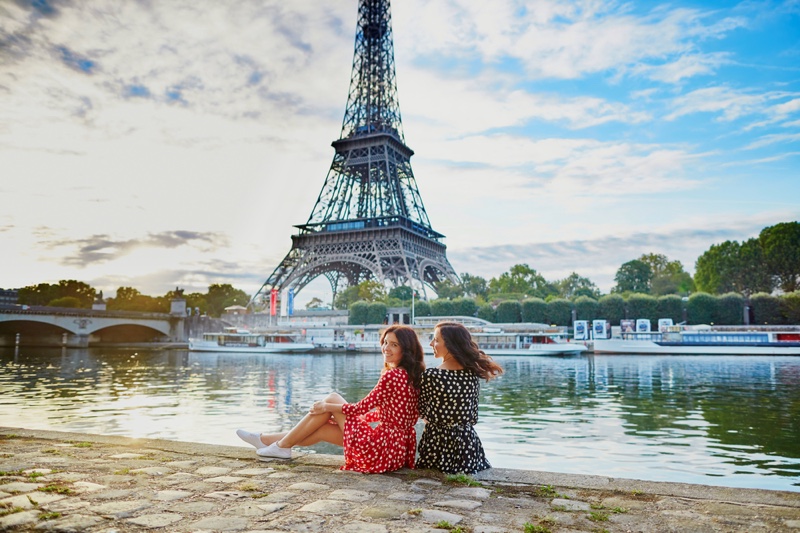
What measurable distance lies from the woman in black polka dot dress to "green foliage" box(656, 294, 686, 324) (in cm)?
5819

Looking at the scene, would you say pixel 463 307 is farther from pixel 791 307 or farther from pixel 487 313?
pixel 791 307

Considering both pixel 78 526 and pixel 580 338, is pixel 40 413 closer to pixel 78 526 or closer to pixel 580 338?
pixel 78 526

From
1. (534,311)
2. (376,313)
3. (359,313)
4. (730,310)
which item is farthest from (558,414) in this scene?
(359,313)

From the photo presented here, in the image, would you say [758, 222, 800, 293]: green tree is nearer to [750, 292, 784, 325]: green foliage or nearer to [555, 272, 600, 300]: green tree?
[750, 292, 784, 325]: green foliage

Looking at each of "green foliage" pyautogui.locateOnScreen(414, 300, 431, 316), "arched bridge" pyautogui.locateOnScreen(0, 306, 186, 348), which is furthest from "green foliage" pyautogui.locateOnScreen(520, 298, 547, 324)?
"arched bridge" pyautogui.locateOnScreen(0, 306, 186, 348)

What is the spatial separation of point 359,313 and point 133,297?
188 feet

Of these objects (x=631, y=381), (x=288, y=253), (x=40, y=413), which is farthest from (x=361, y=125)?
(x=40, y=413)

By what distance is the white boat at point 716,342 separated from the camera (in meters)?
44.4

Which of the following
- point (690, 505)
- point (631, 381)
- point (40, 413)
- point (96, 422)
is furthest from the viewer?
point (631, 381)

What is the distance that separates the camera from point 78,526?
3656mm

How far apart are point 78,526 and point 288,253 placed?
62473 millimetres

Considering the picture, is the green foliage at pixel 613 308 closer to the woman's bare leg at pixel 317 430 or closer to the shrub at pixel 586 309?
the shrub at pixel 586 309

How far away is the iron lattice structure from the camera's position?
6206cm

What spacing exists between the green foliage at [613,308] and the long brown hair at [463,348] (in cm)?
5719
